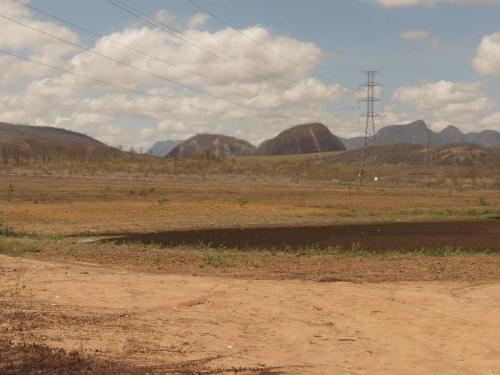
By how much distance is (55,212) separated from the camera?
43875 mm

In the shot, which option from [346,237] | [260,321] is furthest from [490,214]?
[260,321]

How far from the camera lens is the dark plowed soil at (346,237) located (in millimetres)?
29797

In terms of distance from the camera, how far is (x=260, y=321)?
1281 centimetres

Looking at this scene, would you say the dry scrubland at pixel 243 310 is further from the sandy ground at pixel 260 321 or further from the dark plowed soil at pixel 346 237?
the dark plowed soil at pixel 346 237

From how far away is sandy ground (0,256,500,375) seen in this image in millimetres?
10297

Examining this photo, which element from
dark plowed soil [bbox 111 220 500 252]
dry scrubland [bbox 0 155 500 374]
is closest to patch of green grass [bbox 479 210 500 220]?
dark plowed soil [bbox 111 220 500 252]

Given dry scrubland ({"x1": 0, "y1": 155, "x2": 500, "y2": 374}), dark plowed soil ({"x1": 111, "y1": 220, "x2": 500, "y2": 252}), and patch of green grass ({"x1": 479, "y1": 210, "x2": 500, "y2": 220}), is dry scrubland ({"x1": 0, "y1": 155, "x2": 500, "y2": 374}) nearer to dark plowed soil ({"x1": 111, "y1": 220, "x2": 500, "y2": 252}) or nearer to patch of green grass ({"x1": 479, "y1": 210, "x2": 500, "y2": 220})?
dark plowed soil ({"x1": 111, "y1": 220, "x2": 500, "y2": 252})

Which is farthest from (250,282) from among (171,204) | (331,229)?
(171,204)

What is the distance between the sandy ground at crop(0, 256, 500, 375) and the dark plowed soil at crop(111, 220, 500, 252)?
476 inches

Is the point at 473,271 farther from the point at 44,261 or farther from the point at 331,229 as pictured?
the point at 331,229

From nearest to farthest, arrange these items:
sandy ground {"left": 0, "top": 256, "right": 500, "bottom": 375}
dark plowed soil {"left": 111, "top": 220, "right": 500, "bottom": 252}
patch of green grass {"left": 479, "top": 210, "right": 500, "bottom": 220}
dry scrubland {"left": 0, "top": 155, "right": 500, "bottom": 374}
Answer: dry scrubland {"left": 0, "top": 155, "right": 500, "bottom": 374} < sandy ground {"left": 0, "top": 256, "right": 500, "bottom": 375} < dark plowed soil {"left": 111, "top": 220, "right": 500, "bottom": 252} < patch of green grass {"left": 479, "top": 210, "right": 500, "bottom": 220}

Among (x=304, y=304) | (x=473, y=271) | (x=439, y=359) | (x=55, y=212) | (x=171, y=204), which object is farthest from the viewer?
(x=171, y=204)

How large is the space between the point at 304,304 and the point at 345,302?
1060 millimetres

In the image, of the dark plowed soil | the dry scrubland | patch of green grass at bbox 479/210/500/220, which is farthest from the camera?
patch of green grass at bbox 479/210/500/220
